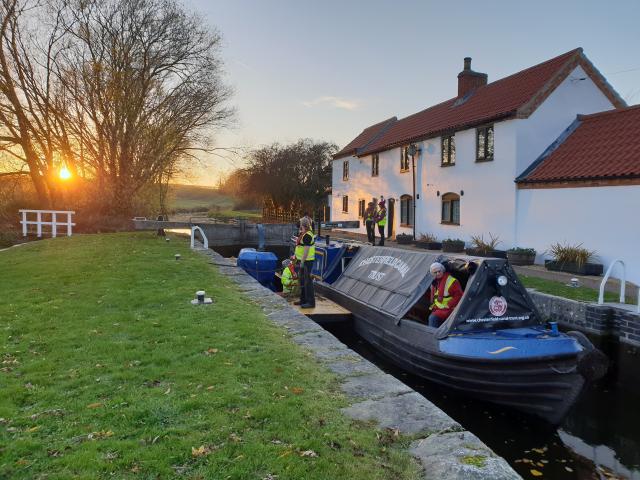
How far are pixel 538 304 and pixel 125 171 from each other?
76.6 feet

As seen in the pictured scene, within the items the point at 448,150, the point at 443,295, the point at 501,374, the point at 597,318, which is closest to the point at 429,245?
the point at 448,150

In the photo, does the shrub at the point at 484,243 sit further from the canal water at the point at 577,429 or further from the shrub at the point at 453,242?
the canal water at the point at 577,429

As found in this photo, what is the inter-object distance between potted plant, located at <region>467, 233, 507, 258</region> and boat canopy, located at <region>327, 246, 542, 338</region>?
7.59 metres

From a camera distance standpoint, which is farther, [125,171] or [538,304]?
[125,171]

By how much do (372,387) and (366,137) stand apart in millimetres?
29697

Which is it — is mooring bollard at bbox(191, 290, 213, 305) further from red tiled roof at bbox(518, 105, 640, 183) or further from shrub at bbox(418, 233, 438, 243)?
shrub at bbox(418, 233, 438, 243)

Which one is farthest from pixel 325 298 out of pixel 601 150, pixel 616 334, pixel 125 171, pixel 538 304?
pixel 125 171

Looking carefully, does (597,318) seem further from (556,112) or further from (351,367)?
(556,112)

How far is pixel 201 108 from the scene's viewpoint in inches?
1136

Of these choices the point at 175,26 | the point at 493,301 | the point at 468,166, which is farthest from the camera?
the point at 175,26

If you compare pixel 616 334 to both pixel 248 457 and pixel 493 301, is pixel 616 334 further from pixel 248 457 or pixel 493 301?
pixel 248 457

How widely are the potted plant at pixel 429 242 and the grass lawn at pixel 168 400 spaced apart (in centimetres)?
1317

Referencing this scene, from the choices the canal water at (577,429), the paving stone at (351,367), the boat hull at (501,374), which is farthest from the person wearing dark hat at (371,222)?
the paving stone at (351,367)

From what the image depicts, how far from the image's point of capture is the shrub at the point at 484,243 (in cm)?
1730
